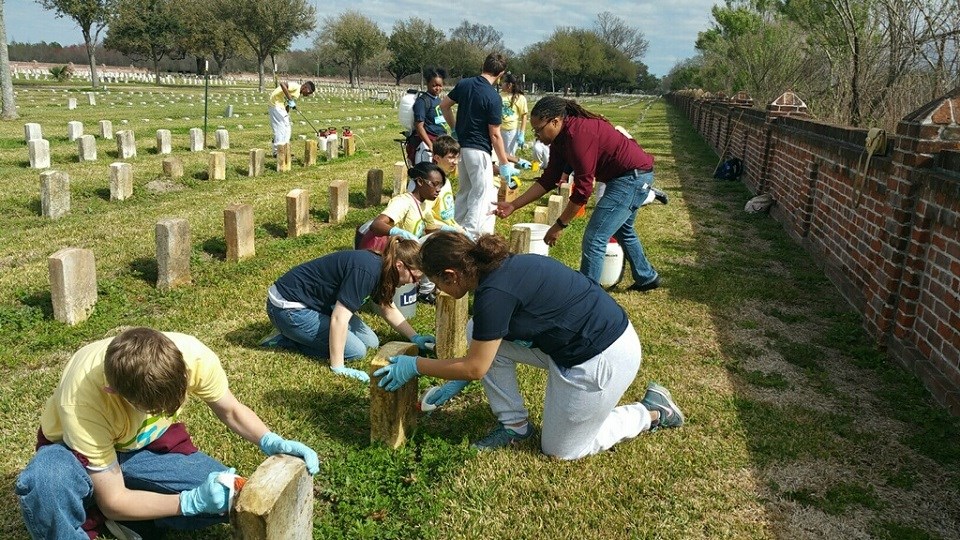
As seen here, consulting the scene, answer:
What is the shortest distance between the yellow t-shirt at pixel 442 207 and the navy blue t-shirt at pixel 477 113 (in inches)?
42.3

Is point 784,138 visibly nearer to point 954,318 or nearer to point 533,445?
point 954,318

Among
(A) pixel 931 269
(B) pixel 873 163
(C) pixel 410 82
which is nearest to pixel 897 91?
(B) pixel 873 163

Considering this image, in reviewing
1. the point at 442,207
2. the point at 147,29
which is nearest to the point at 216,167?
the point at 442,207

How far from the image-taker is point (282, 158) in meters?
11.9

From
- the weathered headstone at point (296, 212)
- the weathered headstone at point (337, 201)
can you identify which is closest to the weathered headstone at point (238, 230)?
the weathered headstone at point (296, 212)

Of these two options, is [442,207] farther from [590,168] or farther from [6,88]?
[6,88]

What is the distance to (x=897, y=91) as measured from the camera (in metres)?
9.38

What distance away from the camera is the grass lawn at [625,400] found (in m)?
3.04

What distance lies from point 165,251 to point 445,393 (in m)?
3.16

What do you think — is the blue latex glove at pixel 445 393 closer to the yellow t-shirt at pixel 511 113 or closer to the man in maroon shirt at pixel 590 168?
the man in maroon shirt at pixel 590 168

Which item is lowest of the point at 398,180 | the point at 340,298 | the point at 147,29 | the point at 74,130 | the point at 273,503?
the point at 273,503

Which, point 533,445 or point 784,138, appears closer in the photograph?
point 533,445

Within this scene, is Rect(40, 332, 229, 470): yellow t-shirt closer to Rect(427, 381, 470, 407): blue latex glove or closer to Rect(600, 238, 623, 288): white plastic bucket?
Rect(427, 381, 470, 407): blue latex glove

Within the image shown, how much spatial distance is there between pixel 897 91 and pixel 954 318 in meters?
6.55
